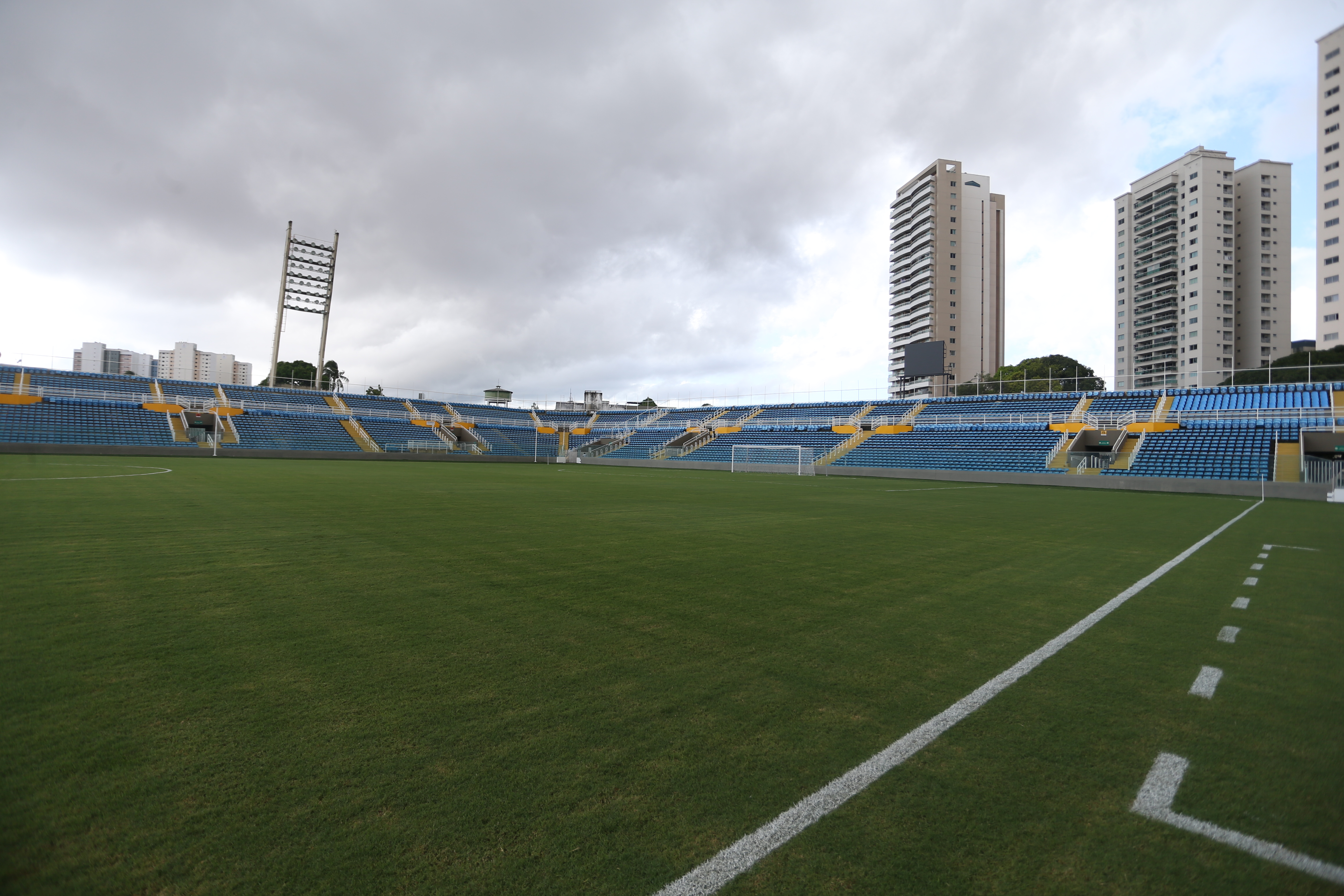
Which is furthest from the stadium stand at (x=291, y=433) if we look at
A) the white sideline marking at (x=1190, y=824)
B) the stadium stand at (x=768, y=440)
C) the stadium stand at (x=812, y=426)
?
the white sideline marking at (x=1190, y=824)

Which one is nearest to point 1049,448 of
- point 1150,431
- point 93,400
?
point 1150,431

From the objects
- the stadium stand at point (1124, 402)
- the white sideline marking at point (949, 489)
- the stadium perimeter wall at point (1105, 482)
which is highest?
the stadium stand at point (1124, 402)

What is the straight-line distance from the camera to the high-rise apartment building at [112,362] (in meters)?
47.2

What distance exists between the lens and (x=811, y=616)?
473 cm

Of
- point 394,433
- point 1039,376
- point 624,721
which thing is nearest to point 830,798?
point 624,721

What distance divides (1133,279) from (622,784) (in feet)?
378

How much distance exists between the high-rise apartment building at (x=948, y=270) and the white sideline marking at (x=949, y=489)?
205 feet

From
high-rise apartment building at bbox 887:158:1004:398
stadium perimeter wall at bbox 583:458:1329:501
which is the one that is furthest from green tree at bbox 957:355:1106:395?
stadium perimeter wall at bbox 583:458:1329:501

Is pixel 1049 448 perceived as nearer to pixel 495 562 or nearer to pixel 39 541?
pixel 495 562

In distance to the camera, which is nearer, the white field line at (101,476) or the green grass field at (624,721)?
the green grass field at (624,721)

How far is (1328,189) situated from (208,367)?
177880mm

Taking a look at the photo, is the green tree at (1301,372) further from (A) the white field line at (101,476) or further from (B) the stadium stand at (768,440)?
(A) the white field line at (101,476)

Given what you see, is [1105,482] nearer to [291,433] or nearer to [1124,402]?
[1124,402]

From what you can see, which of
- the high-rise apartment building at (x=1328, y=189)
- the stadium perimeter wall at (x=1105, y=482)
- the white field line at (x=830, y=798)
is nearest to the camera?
the white field line at (x=830, y=798)
